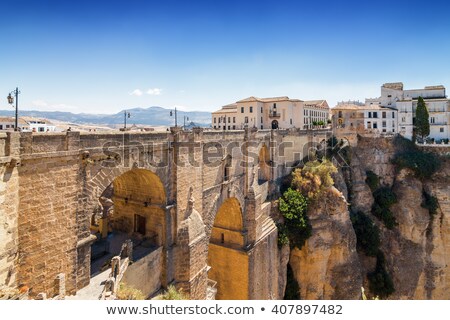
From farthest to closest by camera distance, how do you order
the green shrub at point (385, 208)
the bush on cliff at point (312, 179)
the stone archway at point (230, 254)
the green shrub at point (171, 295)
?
1. the green shrub at point (385, 208)
2. the bush on cliff at point (312, 179)
3. the stone archway at point (230, 254)
4. the green shrub at point (171, 295)

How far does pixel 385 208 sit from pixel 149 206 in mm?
30188

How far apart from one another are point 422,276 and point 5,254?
39821mm

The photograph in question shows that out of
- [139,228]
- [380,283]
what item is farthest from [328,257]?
[139,228]

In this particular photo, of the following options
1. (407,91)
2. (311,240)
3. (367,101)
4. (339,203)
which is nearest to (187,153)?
(311,240)

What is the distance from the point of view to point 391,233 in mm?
33594

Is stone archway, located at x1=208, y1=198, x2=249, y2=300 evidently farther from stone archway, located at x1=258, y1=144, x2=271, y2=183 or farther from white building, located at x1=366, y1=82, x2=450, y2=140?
white building, located at x1=366, y1=82, x2=450, y2=140

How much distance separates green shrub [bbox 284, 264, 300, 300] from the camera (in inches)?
1001

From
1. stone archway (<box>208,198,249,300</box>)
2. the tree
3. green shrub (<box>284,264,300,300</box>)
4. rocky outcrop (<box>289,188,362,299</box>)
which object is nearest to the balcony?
the tree

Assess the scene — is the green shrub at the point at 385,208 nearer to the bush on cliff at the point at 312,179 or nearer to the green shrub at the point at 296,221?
the bush on cliff at the point at 312,179

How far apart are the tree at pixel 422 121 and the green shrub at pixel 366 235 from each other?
17.5 m

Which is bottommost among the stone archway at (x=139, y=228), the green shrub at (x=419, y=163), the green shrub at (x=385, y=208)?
the green shrub at (x=385, y=208)

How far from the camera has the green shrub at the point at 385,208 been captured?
3356cm

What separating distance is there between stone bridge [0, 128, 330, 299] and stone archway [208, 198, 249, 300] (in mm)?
75

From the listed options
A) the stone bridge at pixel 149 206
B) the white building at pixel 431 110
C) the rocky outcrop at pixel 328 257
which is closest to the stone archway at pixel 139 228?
the stone bridge at pixel 149 206
